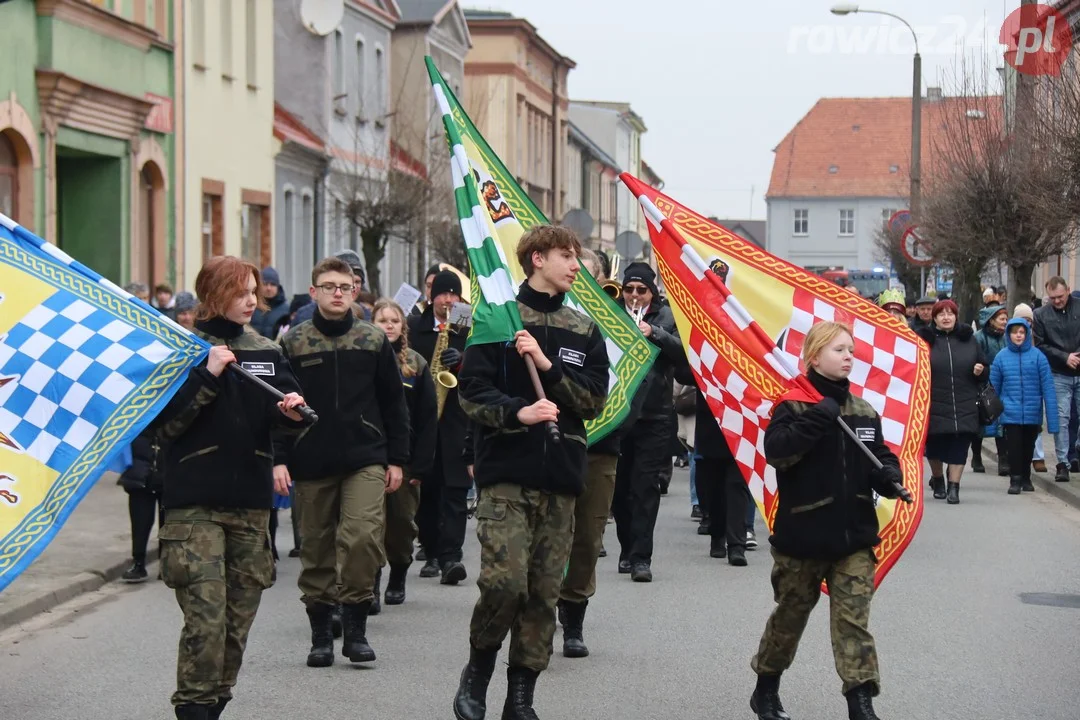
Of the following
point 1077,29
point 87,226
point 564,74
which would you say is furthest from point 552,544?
point 564,74

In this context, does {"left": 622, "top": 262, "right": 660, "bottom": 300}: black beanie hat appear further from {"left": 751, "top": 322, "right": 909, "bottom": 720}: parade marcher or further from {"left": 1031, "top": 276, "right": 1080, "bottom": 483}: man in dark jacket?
{"left": 1031, "top": 276, "right": 1080, "bottom": 483}: man in dark jacket

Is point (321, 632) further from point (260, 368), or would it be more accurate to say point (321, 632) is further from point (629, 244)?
point (629, 244)

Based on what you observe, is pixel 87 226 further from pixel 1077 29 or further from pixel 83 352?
pixel 83 352

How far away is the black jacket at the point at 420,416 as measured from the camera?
30.9 ft

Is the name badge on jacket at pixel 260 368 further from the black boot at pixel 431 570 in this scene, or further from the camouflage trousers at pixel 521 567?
the black boot at pixel 431 570

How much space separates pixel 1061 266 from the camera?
40.8 m

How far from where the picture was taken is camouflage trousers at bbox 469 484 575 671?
6.72 meters

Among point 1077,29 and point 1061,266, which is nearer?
point 1077,29

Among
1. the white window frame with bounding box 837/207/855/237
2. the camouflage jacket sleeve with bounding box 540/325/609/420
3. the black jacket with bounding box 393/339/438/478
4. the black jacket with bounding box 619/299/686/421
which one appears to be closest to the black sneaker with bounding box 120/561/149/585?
the black jacket with bounding box 393/339/438/478

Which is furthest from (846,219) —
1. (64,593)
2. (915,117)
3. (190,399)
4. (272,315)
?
(190,399)

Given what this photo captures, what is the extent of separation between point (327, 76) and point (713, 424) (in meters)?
26.9

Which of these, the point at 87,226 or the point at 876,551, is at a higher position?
the point at 87,226

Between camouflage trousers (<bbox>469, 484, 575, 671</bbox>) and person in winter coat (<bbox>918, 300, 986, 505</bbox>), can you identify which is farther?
person in winter coat (<bbox>918, 300, 986, 505</bbox>)

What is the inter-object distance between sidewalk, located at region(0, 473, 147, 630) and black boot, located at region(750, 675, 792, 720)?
13.4 ft
